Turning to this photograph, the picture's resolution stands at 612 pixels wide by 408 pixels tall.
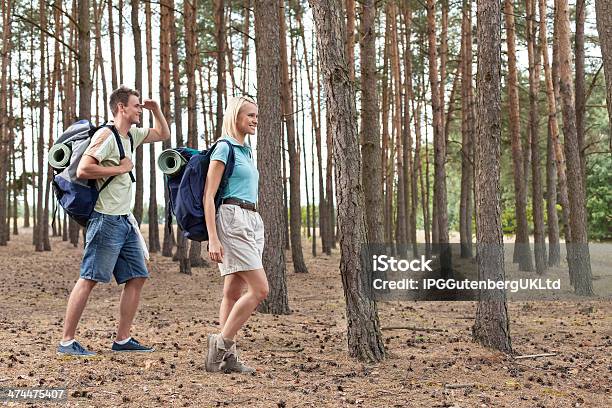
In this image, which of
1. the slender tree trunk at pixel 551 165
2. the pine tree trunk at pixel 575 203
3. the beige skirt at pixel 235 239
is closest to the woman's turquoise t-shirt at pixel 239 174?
the beige skirt at pixel 235 239

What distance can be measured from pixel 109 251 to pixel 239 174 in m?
1.30

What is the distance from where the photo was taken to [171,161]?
5031 mm

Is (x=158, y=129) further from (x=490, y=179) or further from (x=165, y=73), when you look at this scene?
(x=165, y=73)

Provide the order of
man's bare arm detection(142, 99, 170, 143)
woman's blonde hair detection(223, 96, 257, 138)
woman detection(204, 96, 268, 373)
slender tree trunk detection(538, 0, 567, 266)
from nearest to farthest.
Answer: woman detection(204, 96, 268, 373) → woman's blonde hair detection(223, 96, 257, 138) → man's bare arm detection(142, 99, 170, 143) → slender tree trunk detection(538, 0, 567, 266)

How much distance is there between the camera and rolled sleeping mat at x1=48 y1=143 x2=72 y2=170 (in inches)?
214

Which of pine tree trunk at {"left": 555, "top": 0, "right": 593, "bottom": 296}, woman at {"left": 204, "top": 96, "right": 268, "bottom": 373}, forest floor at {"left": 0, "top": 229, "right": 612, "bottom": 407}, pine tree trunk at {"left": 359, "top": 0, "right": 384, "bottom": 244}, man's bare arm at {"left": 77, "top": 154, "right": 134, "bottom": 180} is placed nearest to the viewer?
forest floor at {"left": 0, "top": 229, "right": 612, "bottom": 407}

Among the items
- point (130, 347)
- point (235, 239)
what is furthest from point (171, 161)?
point (130, 347)

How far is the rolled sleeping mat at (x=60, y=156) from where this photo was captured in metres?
5.44

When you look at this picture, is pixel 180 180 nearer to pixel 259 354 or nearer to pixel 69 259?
pixel 259 354

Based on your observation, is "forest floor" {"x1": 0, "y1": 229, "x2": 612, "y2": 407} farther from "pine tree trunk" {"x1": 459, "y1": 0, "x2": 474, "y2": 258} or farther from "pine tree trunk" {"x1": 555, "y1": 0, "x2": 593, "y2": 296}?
"pine tree trunk" {"x1": 459, "y1": 0, "x2": 474, "y2": 258}

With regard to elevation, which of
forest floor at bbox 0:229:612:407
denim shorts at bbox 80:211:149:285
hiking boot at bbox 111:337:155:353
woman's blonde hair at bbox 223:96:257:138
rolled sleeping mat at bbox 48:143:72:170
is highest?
woman's blonde hair at bbox 223:96:257:138

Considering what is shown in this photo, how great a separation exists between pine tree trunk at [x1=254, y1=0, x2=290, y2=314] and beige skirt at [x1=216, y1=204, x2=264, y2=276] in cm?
378

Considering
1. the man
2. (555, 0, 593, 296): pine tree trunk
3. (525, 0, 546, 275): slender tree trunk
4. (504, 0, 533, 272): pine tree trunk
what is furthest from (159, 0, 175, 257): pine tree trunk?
the man

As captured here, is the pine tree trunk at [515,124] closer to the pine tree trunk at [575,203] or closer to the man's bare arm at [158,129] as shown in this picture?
the pine tree trunk at [575,203]
